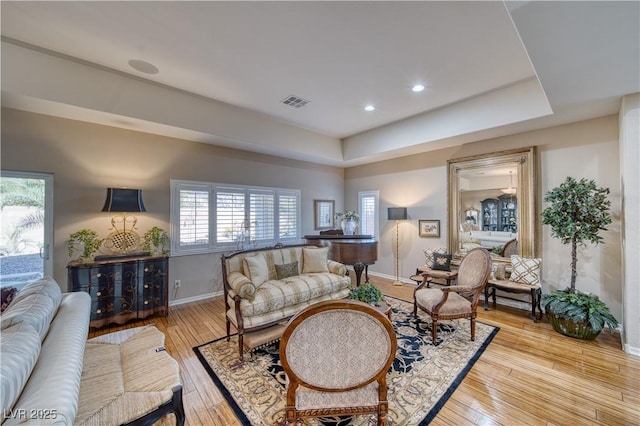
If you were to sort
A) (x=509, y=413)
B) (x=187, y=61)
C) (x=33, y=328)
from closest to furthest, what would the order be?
(x=33, y=328), (x=509, y=413), (x=187, y=61)

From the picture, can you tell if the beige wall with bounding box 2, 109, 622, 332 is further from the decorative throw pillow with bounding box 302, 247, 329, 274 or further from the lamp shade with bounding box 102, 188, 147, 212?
the decorative throw pillow with bounding box 302, 247, 329, 274

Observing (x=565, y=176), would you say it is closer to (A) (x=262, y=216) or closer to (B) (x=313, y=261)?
(B) (x=313, y=261)

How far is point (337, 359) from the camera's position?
1460mm

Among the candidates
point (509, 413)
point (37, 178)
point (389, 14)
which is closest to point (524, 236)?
point (509, 413)

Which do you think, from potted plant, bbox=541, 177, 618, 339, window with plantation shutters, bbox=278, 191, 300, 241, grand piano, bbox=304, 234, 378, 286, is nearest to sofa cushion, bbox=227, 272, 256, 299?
grand piano, bbox=304, 234, 378, 286

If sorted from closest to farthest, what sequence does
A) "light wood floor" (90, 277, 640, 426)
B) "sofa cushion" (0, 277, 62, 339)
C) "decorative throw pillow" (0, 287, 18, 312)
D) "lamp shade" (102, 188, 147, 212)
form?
"sofa cushion" (0, 277, 62, 339), "light wood floor" (90, 277, 640, 426), "decorative throw pillow" (0, 287, 18, 312), "lamp shade" (102, 188, 147, 212)

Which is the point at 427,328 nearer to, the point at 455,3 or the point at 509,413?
the point at 509,413

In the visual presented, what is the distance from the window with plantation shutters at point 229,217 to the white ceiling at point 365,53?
115cm

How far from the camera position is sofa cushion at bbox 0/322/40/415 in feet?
3.11

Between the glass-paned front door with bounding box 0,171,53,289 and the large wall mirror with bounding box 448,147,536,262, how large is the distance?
22.0 feet

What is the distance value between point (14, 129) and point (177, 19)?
287 cm

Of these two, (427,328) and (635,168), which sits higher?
(635,168)

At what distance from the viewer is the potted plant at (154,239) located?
403 centimetres

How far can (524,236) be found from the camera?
4102 millimetres
